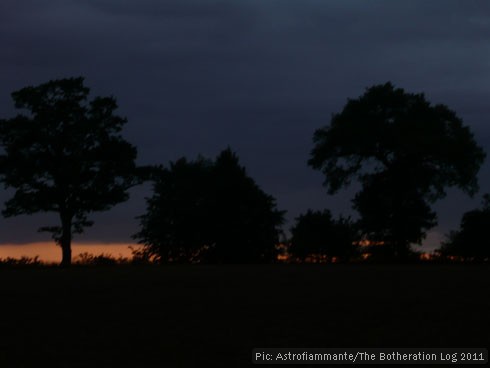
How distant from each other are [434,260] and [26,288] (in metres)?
43.2

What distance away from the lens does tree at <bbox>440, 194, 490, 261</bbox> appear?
65562 millimetres

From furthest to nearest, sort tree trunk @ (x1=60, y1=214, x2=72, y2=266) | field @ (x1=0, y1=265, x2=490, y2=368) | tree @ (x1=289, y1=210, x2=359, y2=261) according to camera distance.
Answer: tree @ (x1=289, y1=210, x2=359, y2=261), tree trunk @ (x1=60, y1=214, x2=72, y2=266), field @ (x1=0, y1=265, x2=490, y2=368)

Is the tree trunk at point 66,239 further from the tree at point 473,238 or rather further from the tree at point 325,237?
the tree at point 473,238

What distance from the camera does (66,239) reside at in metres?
62.8

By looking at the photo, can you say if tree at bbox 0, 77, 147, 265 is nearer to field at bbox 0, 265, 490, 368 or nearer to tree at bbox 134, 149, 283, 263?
tree at bbox 134, 149, 283, 263

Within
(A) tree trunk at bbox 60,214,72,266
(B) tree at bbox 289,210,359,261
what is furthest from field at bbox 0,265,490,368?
(B) tree at bbox 289,210,359,261

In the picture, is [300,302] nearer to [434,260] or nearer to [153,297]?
[153,297]

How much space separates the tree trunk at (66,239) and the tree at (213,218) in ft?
34.0

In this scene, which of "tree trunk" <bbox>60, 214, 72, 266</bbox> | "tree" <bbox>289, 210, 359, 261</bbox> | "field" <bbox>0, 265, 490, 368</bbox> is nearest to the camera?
"field" <bbox>0, 265, 490, 368</bbox>

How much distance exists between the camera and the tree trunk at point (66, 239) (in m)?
62.3

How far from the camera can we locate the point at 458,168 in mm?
70188

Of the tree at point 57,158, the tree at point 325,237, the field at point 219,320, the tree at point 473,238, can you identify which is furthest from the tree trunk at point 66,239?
the field at point 219,320

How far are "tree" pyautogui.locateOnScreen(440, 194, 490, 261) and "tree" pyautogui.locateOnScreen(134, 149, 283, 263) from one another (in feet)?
49.0

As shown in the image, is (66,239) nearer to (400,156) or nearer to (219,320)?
(400,156)
